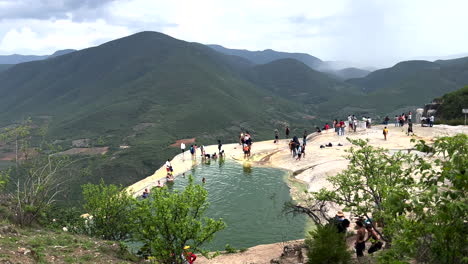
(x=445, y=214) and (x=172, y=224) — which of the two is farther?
(x=172, y=224)

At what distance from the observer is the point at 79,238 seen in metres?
18.6

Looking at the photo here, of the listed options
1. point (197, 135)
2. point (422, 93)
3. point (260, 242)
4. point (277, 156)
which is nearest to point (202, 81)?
point (197, 135)

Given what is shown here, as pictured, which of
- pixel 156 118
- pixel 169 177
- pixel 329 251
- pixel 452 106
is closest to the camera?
pixel 329 251

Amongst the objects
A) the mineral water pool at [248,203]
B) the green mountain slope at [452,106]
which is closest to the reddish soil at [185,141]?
the mineral water pool at [248,203]

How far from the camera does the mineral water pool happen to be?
2375 centimetres

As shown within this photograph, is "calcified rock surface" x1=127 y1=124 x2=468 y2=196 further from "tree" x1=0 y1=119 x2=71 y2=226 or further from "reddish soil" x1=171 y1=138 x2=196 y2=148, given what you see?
"reddish soil" x1=171 y1=138 x2=196 y2=148

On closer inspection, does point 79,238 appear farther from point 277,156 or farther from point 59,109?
point 59,109

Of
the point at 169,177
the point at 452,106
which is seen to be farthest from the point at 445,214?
the point at 452,106

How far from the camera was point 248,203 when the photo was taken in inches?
1174

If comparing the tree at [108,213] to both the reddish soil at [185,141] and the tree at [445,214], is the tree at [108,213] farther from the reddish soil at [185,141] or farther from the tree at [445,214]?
the reddish soil at [185,141]

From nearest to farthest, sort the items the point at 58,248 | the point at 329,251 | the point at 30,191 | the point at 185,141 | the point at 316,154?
the point at 329,251
the point at 58,248
the point at 30,191
the point at 316,154
the point at 185,141

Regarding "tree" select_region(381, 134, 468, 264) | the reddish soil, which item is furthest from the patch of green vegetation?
the reddish soil

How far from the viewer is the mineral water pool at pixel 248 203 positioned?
77.9 ft

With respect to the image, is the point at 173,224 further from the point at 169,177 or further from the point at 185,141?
the point at 185,141
